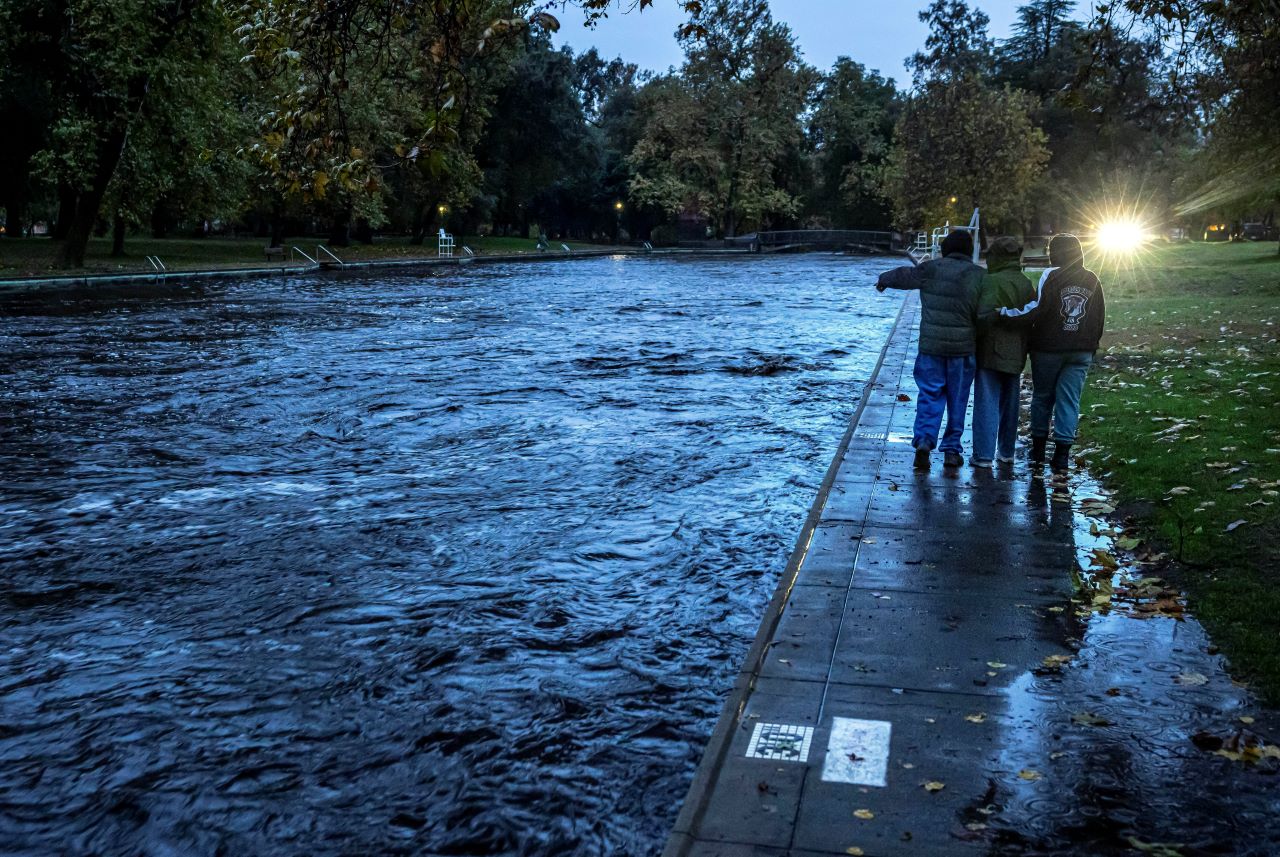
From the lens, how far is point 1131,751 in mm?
4656

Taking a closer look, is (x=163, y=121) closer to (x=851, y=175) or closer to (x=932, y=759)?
(x=932, y=759)

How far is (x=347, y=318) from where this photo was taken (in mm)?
25859

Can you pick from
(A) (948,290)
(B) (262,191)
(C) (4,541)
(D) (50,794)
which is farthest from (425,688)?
(B) (262,191)

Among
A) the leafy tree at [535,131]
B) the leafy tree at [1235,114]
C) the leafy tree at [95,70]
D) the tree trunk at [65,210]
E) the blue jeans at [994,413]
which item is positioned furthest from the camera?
the leafy tree at [535,131]

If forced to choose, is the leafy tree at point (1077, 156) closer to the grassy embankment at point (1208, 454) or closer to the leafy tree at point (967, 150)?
the leafy tree at point (967, 150)

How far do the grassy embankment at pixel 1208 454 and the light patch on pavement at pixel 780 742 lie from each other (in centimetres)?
216

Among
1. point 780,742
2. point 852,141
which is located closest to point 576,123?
point 852,141

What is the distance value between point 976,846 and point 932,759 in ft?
1.97

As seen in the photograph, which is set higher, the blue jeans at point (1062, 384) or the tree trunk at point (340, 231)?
the tree trunk at point (340, 231)

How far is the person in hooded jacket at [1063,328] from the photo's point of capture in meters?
9.36

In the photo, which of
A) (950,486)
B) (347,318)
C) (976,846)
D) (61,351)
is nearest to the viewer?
(976,846)

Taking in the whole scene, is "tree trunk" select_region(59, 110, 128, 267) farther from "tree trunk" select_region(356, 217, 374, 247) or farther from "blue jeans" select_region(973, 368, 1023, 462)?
"blue jeans" select_region(973, 368, 1023, 462)

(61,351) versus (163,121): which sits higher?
(163,121)

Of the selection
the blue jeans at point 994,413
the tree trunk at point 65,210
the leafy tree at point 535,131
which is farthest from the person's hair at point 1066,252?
the leafy tree at point 535,131
